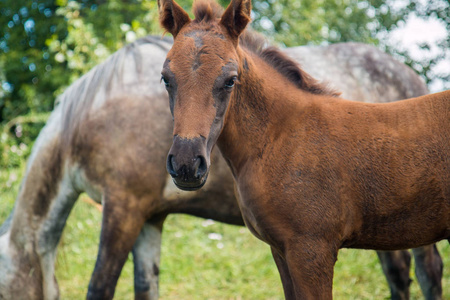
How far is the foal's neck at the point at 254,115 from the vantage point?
94.9 inches

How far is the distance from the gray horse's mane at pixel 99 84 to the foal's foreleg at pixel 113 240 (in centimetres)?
74

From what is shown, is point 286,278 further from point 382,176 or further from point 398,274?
point 398,274

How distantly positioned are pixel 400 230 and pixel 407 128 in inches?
19.1

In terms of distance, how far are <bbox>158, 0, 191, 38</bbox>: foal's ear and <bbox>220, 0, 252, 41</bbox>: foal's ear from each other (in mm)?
214

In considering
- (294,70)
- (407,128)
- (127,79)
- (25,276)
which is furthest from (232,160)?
(25,276)

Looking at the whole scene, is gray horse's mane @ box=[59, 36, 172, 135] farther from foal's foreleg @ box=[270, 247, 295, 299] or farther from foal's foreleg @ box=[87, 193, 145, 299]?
foal's foreleg @ box=[270, 247, 295, 299]

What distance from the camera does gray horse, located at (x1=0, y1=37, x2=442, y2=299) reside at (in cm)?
330

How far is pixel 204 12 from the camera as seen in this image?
7.89 feet

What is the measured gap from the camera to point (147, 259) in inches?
149

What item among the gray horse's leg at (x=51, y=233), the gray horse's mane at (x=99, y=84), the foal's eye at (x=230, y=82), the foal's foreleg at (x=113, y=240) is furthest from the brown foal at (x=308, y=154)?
the gray horse's leg at (x=51, y=233)

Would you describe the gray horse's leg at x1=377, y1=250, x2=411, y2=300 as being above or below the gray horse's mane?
below

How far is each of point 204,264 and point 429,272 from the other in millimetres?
2740

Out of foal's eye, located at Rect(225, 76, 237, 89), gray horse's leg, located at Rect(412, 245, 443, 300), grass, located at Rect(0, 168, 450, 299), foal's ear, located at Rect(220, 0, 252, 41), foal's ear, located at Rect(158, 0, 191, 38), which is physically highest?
foal's ear, located at Rect(220, 0, 252, 41)

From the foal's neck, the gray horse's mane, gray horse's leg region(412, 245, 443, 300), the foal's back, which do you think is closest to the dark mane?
the foal's neck
